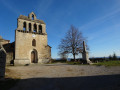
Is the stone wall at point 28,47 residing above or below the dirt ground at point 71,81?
above

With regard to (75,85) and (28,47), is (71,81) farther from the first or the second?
(28,47)

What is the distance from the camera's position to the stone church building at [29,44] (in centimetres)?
1836

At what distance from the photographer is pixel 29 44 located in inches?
792

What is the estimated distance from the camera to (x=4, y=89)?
3789 millimetres

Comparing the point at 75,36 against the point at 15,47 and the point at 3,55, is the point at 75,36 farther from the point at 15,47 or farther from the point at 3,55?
the point at 3,55

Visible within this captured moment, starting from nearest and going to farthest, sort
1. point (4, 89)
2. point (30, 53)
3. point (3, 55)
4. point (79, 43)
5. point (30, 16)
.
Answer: point (4, 89), point (3, 55), point (30, 53), point (30, 16), point (79, 43)

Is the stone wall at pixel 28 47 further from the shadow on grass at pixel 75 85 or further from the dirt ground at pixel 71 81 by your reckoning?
the shadow on grass at pixel 75 85

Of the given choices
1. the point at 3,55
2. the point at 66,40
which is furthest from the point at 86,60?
the point at 3,55

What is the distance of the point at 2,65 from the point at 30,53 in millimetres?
15573

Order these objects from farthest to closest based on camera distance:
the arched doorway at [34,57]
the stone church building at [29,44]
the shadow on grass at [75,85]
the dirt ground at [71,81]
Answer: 1. the arched doorway at [34,57]
2. the stone church building at [29,44]
3. the dirt ground at [71,81]
4. the shadow on grass at [75,85]

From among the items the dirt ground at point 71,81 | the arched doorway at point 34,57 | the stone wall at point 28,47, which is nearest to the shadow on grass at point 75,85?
the dirt ground at point 71,81

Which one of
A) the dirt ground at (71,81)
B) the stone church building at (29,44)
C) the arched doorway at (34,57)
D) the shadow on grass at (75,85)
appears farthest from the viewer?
the arched doorway at (34,57)

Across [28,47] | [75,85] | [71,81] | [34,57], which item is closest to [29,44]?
[28,47]

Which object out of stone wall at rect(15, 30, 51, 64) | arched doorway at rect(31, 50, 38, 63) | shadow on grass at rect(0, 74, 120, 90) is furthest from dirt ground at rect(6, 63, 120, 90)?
arched doorway at rect(31, 50, 38, 63)
